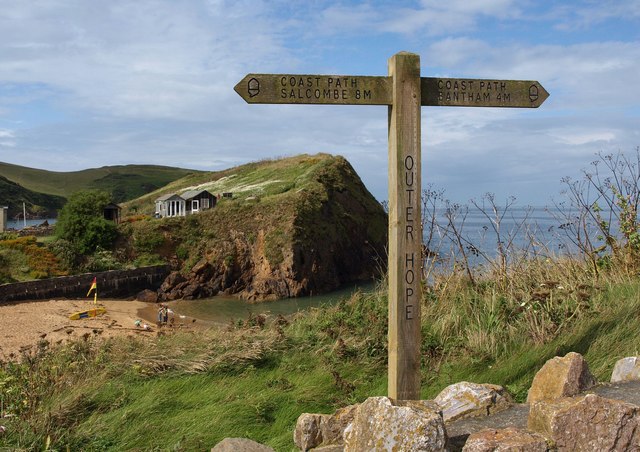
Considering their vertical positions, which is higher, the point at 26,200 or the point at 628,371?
the point at 26,200

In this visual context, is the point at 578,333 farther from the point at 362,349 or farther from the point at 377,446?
the point at 377,446

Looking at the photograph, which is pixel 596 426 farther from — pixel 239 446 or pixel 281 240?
pixel 281 240

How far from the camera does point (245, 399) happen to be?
5145 mm

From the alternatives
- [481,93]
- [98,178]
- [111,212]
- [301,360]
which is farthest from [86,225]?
[98,178]

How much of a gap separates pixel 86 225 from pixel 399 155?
38.6 meters

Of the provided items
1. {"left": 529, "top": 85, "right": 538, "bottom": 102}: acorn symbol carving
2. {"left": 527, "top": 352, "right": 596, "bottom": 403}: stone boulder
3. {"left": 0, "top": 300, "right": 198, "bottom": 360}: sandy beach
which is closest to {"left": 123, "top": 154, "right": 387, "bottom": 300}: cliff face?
{"left": 0, "top": 300, "right": 198, "bottom": 360}: sandy beach

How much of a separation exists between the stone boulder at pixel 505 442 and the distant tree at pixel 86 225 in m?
38.9

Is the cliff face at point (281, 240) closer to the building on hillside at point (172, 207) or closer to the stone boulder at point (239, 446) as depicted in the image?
the building on hillside at point (172, 207)

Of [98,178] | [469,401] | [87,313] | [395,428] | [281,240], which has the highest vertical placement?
[98,178]

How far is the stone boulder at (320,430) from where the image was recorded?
12.2ft

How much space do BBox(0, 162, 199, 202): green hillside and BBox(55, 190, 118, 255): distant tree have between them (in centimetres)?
9542

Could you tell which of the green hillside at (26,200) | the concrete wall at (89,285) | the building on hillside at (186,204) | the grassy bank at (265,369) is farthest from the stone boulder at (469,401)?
the green hillside at (26,200)

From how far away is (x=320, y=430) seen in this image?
3.74m

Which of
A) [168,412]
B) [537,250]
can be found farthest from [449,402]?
[537,250]
